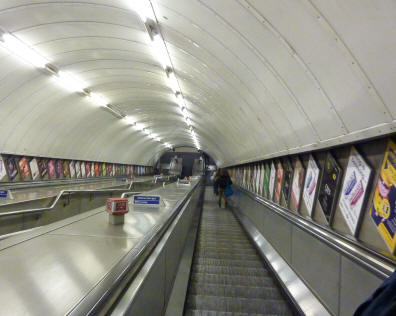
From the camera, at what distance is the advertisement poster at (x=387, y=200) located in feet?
7.91

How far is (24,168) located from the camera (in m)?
11.1

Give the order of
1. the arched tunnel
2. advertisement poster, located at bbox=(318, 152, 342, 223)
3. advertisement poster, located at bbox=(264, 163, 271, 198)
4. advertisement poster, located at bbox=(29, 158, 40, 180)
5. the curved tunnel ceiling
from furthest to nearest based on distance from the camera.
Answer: advertisement poster, located at bbox=(29, 158, 40, 180) < advertisement poster, located at bbox=(264, 163, 271, 198) < advertisement poster, located at bbox=(318, 152, 342, 223) < the curved tunnel ceiling < the arched tunnel

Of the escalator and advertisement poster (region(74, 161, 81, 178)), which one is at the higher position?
advertisement poster (region(74, 161, 81, 178))

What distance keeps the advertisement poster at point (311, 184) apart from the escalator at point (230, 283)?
143 cm

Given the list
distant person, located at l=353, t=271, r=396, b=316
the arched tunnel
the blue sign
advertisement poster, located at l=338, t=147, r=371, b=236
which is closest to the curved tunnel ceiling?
the arched tunnel

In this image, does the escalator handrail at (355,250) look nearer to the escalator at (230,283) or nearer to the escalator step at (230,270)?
the escalator at (230,283)

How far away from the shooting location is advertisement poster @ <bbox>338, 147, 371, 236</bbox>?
294 centimetres

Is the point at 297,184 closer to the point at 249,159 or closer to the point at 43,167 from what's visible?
the point at 249,159

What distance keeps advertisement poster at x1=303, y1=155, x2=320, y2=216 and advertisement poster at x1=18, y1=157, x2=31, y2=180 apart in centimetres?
1101

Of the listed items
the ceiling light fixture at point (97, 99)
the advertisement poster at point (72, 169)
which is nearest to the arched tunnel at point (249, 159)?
the ceiling light fixture at point (97, 99)

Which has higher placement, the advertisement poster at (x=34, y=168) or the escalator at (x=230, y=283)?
the advertisement poster at (x=34, y=168)

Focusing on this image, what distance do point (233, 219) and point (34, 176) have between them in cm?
892

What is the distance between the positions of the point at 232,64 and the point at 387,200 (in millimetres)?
3284

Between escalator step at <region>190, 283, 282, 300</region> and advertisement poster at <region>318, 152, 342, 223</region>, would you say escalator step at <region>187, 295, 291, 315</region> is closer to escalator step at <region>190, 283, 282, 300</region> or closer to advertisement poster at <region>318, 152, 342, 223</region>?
escalator step at <region>190, 283, 282, 300</region>
